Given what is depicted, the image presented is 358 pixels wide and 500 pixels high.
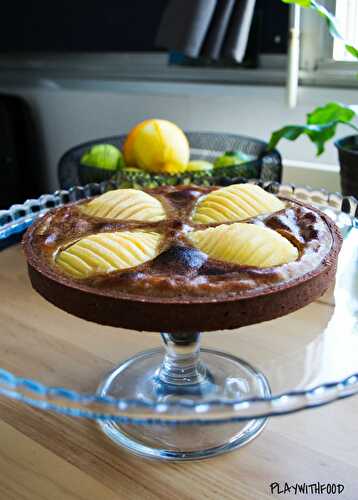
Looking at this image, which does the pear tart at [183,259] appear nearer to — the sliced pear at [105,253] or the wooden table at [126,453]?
the sliced pear at [105,253]

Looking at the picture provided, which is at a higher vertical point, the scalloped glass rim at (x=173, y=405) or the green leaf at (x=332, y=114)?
the green leaf at (x=332, y=114)

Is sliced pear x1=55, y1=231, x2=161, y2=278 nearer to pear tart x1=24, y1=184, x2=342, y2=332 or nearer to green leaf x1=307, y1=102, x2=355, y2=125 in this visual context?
pear tart x1=24, y1=184, x2=342, y2=332

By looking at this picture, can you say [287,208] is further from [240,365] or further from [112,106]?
[112,106]

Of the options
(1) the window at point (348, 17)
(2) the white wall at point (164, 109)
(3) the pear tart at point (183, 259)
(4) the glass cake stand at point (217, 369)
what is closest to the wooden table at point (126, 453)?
(4) the glass cake stand at point (217, 369)

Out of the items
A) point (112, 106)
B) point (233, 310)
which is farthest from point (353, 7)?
point (233, 310)

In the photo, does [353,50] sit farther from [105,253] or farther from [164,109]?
[164,109]

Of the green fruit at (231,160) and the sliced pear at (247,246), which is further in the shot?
the green fruit at (231,160)

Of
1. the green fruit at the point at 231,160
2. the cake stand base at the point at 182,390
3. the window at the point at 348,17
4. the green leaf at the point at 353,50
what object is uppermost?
the window at the point at 348,17

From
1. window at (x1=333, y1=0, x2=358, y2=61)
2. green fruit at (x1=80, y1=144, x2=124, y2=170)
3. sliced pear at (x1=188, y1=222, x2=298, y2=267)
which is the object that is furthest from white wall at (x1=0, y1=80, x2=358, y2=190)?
sliced pear at (x1=188, y1=222, x2=298, y2=267)
